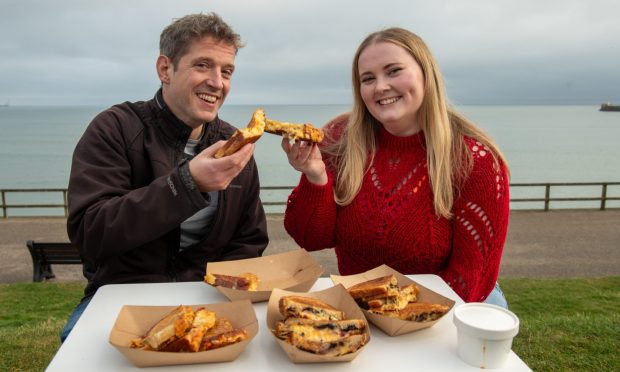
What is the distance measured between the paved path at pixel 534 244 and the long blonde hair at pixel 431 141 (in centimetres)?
568

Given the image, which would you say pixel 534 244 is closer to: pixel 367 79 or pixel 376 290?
pixel 367 79

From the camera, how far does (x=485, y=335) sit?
1602 millimetres

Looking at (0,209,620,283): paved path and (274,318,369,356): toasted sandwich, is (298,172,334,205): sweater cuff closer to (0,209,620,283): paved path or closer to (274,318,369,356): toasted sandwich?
(274,318,369,356): toasted sandwich

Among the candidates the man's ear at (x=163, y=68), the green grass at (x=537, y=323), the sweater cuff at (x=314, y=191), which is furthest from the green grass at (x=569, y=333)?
the man's ear at (x=163, y=68)

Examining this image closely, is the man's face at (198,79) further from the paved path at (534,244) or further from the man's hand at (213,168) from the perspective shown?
the paved path at (534,244)

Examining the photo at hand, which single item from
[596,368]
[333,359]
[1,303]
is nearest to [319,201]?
[333,359]

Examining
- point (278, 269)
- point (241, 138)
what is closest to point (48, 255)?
point (278, 269)

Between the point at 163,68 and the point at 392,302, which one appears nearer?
the point at 392,302

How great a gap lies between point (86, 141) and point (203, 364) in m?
1.60

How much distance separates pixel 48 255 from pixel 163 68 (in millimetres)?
5753

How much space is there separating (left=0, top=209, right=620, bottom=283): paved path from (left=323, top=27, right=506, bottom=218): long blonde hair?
224 inches

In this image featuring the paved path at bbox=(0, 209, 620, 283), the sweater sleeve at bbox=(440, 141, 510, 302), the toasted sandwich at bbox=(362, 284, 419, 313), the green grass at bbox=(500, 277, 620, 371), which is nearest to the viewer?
the toasted sandwich at bbox=(362, 284, 419, 313)

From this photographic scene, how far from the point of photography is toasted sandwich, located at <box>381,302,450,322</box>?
1.81m

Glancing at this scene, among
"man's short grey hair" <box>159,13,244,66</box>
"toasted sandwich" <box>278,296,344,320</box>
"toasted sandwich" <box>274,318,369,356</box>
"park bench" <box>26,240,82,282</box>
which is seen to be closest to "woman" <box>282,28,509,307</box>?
"man's short grey hair" <box>159,13,244,66</box>
